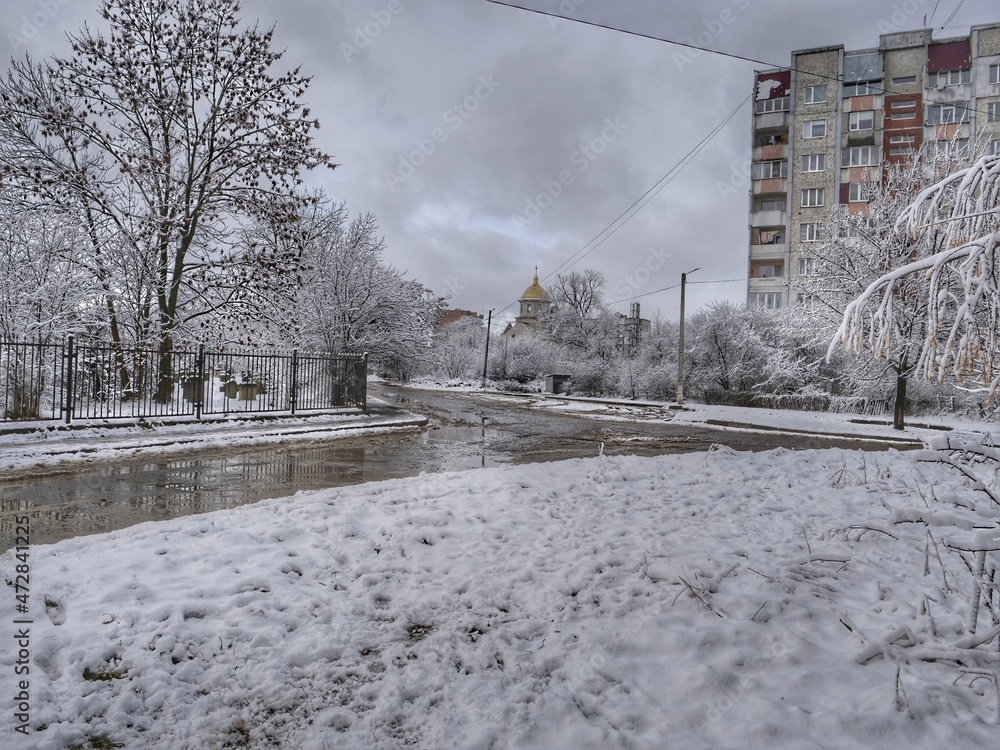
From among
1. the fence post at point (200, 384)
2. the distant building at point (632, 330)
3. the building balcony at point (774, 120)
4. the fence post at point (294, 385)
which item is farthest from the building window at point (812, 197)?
the fence post at point (200, 384)

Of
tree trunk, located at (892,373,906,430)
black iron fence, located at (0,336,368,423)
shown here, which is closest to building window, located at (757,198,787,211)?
tree trunk, located at (892,373,906,430)

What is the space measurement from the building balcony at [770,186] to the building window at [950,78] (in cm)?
972

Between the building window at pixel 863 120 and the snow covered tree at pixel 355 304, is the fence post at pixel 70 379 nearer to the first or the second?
the snow covered tree at pixel 355 304

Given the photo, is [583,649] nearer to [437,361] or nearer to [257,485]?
[257,485]

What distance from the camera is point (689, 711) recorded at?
8.53 ft

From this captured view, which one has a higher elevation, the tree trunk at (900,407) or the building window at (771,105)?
the building window at (771,105)

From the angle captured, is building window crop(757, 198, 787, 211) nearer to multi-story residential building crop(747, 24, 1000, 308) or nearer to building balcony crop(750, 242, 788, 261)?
multi-story residential building crop(747, 24, 1000, 308)

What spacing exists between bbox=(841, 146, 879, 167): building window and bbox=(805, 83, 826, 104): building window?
3.86 metres

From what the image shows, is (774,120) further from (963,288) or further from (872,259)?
(963,288)

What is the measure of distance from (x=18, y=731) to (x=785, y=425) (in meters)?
19.8

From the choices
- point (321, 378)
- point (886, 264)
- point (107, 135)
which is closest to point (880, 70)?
point (886, 264)

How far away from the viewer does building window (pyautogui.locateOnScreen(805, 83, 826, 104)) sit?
37.2 meters

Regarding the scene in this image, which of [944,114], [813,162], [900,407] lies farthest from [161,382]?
[944,114]

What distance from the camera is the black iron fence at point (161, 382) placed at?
39.3ft
